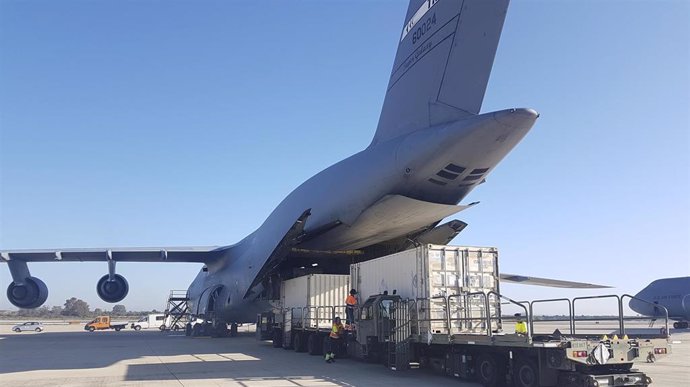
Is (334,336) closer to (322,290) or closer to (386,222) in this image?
(322,290)

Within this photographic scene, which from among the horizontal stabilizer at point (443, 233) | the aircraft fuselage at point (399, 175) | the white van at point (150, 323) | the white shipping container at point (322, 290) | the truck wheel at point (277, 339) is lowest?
the white van at point (150, 323)

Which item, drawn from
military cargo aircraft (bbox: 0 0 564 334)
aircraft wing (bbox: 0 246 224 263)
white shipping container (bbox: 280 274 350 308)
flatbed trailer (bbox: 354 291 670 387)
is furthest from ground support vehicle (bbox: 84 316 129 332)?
flatbed trailer (bbox: 354 291 670 387)

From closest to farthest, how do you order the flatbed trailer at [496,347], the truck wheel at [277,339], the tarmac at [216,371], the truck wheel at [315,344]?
1. the flatbed trailer at [496,347]
2. the tarmac at [216,371]
3. the truck wheel at [315,344]
4. the truck wheel at [277,339]

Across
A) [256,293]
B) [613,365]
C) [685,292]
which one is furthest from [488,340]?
[685,292]

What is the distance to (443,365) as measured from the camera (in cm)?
1219

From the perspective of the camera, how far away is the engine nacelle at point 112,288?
2850 cm

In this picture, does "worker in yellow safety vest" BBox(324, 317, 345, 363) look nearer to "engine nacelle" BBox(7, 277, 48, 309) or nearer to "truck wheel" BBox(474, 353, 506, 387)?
"truck wheel" BBox(474, 353, 506, 387)

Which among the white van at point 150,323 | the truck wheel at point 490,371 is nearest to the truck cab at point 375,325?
the truck wheel at point 490,371

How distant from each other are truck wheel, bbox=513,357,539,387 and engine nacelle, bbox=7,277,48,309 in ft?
82.8

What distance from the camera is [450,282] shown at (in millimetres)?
12773

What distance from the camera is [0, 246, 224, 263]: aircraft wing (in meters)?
28.5

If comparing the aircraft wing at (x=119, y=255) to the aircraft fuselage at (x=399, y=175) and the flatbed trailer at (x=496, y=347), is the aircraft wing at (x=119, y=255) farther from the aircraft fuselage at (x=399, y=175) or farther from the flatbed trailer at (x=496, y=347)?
the flatbed trailer at (x=496, y=347)

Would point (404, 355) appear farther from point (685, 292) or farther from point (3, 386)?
point (685, 292)

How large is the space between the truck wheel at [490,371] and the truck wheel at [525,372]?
1.13 ft
